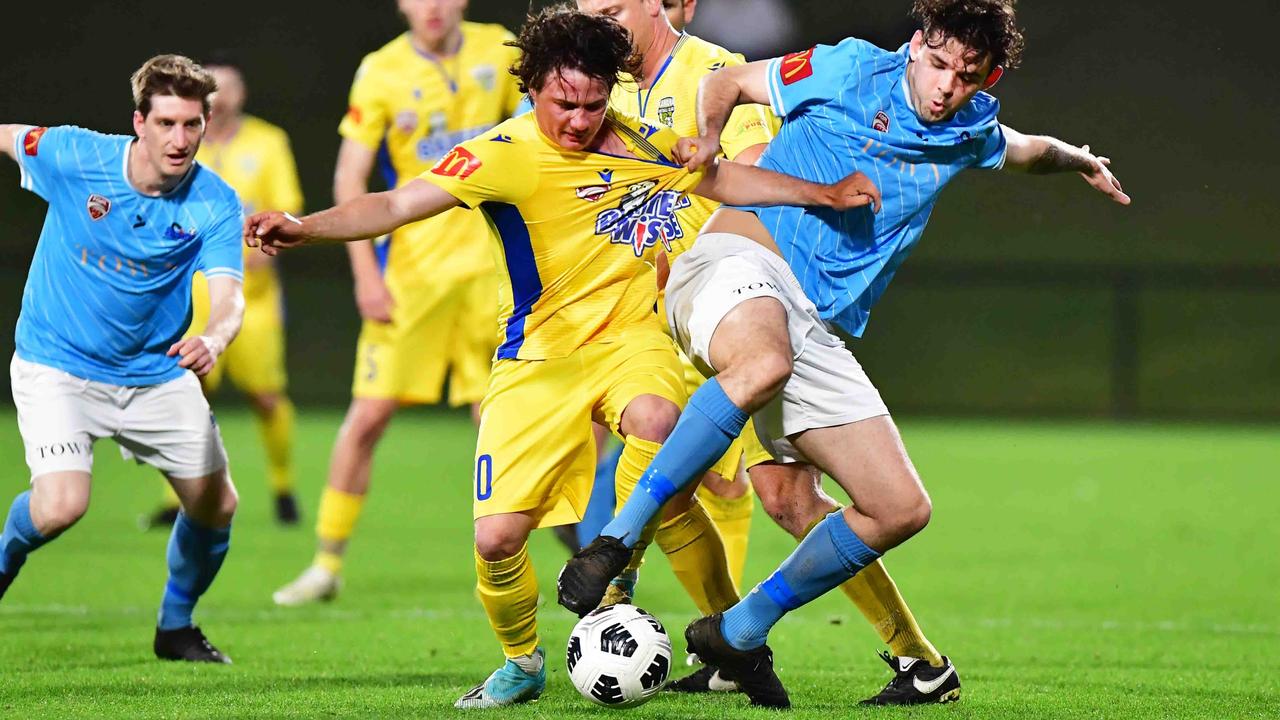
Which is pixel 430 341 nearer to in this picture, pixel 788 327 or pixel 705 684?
pixel 705 684

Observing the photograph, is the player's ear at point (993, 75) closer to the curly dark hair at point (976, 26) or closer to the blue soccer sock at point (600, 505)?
the curly dark hair at point (976, 26)

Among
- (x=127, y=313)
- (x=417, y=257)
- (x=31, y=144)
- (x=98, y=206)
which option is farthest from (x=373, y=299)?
(x=31, y=144)

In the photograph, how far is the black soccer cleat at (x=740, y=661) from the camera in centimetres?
440

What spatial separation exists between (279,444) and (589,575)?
5.90 meters

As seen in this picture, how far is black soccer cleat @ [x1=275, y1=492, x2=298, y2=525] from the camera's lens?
31.6ft

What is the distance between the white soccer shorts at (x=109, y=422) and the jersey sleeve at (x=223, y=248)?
1.58ft

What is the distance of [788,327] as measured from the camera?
4465 mm

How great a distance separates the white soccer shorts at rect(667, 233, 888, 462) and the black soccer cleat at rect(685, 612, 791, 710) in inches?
23.0

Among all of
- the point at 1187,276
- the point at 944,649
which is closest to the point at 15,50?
the point at 1187,276

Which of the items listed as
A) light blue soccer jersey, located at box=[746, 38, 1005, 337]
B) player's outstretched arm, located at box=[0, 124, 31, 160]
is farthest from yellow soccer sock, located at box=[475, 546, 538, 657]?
player's outstretched arm, located at box=[0, 124, 31, 160]

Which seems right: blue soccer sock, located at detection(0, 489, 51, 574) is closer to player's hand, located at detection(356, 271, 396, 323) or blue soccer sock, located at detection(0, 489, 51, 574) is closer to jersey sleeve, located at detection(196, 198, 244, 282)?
jersey sleeve, located at detection(196, 198, 244, 282)

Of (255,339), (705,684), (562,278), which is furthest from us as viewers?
(255,339)

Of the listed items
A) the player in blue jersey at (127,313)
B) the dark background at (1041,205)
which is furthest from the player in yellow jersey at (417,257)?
the dark background at (1041,205)

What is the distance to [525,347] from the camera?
4.79 metres
